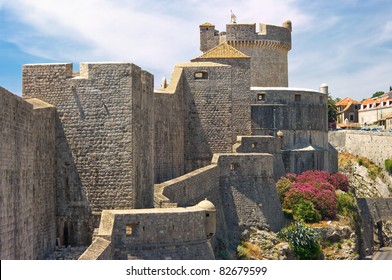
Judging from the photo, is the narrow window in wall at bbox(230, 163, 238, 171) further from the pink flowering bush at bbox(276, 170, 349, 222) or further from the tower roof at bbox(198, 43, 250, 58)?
the tower roof at bbox(198, 43, 250, 58)

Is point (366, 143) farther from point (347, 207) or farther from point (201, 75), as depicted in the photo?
point (201, 75)

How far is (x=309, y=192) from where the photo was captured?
38219mm

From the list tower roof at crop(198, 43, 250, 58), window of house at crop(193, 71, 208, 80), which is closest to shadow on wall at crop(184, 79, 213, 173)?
window of house at crop(193, 71, 208, 80)

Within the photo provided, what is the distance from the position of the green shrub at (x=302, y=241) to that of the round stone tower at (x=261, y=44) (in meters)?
15.3

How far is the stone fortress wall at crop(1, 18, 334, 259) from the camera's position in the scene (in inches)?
848

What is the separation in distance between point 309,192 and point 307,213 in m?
1.43

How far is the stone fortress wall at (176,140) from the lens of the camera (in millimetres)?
21547

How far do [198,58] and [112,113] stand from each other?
17.9 m

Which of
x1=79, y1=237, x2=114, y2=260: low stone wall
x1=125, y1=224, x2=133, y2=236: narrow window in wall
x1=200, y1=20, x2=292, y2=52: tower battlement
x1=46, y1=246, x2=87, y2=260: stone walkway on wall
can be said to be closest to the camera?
x1=79, y1=237, x2=114, y2=260: low stone wall

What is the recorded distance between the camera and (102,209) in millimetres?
21516

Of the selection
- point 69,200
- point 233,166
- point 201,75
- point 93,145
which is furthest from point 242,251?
point 93,145

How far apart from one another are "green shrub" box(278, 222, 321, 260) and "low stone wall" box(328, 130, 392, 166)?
29.4 meters
